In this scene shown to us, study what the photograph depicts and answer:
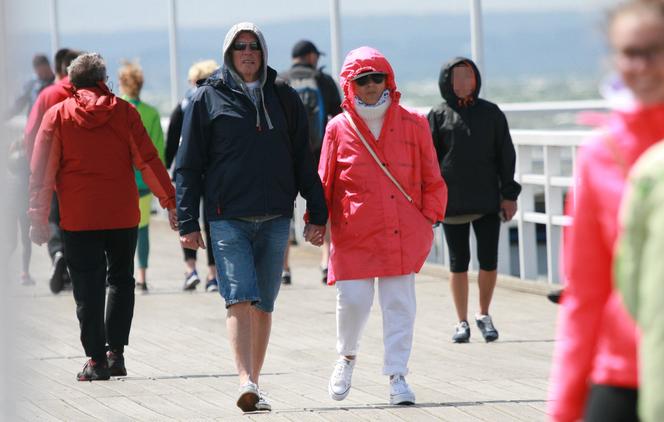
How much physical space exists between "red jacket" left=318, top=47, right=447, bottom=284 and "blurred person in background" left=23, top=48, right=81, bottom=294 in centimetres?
159

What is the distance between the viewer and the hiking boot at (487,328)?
31.4 ft

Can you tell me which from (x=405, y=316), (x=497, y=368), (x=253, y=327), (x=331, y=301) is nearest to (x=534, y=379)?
(x=497, y=368)

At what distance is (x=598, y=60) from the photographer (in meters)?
3.71

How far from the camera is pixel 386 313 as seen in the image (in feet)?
25.0

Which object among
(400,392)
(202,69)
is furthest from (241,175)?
(202,69)

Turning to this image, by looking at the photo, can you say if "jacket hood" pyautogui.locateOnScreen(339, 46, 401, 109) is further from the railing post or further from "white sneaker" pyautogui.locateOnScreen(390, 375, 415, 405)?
the railing post

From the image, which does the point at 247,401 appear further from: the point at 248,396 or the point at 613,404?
the point at 613,404

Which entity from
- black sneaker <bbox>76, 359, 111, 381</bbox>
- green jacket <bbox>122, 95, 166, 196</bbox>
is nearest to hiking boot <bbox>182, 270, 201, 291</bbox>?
green jacket <bbox>122, 95, 166, 196</bbox>

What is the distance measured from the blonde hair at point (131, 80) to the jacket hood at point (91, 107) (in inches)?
152

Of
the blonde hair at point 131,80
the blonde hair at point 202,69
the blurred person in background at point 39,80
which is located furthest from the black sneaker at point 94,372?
the blurred person in background at point 39,80

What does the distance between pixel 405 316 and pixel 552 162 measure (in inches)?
170

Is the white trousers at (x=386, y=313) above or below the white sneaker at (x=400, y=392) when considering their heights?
above

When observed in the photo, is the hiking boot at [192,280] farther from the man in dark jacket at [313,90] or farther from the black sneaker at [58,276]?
the black sneaker at [58,276]

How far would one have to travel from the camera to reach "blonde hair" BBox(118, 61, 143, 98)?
12.1 meters
